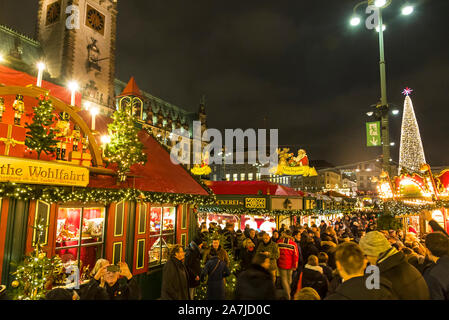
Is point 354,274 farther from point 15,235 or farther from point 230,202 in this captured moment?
point 230,202

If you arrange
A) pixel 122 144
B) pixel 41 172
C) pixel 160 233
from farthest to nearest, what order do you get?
pixel 160 233
pixel 122 144
pixel 41 172

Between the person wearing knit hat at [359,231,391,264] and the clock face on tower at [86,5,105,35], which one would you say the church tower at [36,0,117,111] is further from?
the person wearing knit hat at [359,231,391,264]

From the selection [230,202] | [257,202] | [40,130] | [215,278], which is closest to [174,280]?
→ [215,278]

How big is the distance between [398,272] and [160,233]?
7740mm

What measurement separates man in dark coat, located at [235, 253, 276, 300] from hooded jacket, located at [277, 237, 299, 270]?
4.69 meters

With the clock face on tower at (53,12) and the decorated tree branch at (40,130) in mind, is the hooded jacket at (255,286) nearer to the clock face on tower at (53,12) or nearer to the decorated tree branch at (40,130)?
the decorated tree branch at (40,130)

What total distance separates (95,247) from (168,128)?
65657 mm

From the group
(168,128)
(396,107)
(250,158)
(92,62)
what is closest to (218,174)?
(250,158)

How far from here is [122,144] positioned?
7.38 metres

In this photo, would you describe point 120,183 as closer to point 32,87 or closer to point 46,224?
point 46,224

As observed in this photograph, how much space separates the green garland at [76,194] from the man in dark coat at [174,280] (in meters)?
2.81
